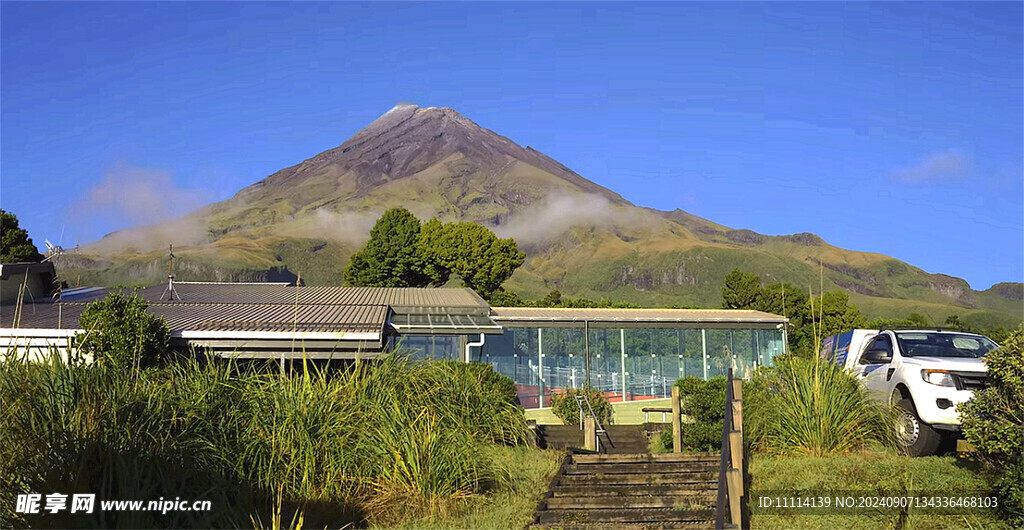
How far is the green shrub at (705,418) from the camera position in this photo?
559 inches

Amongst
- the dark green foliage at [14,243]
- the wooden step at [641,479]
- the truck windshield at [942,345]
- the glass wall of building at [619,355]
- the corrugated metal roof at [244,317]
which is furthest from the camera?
the dark green foliage at [14,243]

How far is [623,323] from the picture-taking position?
27750mm

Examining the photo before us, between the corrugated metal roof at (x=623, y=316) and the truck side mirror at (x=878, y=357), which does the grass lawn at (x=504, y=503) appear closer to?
the truck side mirror at (x=878, y=357)

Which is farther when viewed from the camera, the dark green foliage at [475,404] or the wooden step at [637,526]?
the dark green foliage at [475,404]

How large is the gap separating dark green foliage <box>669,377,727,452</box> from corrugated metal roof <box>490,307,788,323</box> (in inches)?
345

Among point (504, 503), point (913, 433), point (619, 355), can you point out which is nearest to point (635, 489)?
point (504, 503)

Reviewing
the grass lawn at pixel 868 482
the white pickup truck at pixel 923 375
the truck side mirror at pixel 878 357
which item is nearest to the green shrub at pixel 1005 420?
the grass lawn at pixel 868 482

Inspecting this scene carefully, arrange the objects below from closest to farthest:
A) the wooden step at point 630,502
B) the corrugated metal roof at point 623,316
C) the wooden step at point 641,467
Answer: the wooden step at point 630,502 < the wooden step at point 641,467 < the corrugated metal roof at point 623,316

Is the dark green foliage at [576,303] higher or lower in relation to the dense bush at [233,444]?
higher

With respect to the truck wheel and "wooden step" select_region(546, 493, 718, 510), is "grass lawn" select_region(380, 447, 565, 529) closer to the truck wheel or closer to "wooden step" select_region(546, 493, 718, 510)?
"wooden step" select_region(546, 493, 718, 510)

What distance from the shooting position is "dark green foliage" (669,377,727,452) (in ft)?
46.5

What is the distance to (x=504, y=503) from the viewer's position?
9.33 m

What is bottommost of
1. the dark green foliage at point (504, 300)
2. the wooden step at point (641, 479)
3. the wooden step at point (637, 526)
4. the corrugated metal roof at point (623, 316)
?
the wooden step at point (637, 526)

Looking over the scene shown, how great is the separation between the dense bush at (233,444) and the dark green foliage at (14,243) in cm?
2841
